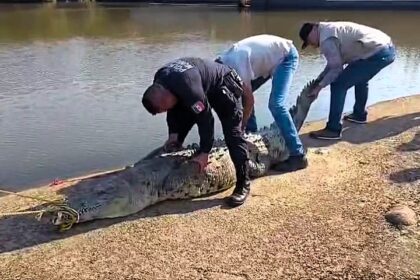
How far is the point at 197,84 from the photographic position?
407 cm

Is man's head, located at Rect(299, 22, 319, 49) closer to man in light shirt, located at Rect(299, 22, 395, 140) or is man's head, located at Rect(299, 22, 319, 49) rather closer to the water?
man in light shirt, located at Rect(299, 22, 395, 140)

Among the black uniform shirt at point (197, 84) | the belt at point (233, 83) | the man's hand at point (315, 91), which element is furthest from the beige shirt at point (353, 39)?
the black uniform shirt at point (197, 84)

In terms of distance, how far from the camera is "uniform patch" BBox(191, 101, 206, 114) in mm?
4031

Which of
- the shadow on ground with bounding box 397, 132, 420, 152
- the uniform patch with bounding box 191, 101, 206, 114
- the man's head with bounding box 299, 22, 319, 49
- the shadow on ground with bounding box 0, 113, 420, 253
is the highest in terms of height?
the man's head with bounding box 299, 22, 319, 49

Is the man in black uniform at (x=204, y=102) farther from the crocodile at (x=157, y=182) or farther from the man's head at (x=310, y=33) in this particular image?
the man's head at (x=310, y=33)

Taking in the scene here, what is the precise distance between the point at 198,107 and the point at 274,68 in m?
1.37

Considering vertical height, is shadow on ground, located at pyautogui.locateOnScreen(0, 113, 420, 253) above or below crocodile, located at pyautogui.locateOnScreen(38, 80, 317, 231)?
below

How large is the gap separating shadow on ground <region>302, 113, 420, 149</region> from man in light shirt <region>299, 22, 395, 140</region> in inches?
5.6

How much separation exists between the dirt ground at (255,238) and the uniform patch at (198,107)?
32.5 inches

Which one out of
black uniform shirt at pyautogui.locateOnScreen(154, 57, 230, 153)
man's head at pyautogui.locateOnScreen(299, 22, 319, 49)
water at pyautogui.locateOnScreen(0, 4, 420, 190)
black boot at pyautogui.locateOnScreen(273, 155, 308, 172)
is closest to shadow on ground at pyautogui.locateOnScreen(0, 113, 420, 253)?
black boot at pyautogui.locateOnScreen(273, 155, 308, 172)

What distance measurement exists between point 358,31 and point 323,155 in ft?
4.29

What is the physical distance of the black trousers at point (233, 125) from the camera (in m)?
4.38

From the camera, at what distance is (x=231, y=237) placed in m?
4.09

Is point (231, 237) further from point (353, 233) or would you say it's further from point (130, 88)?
point (130, 88)
